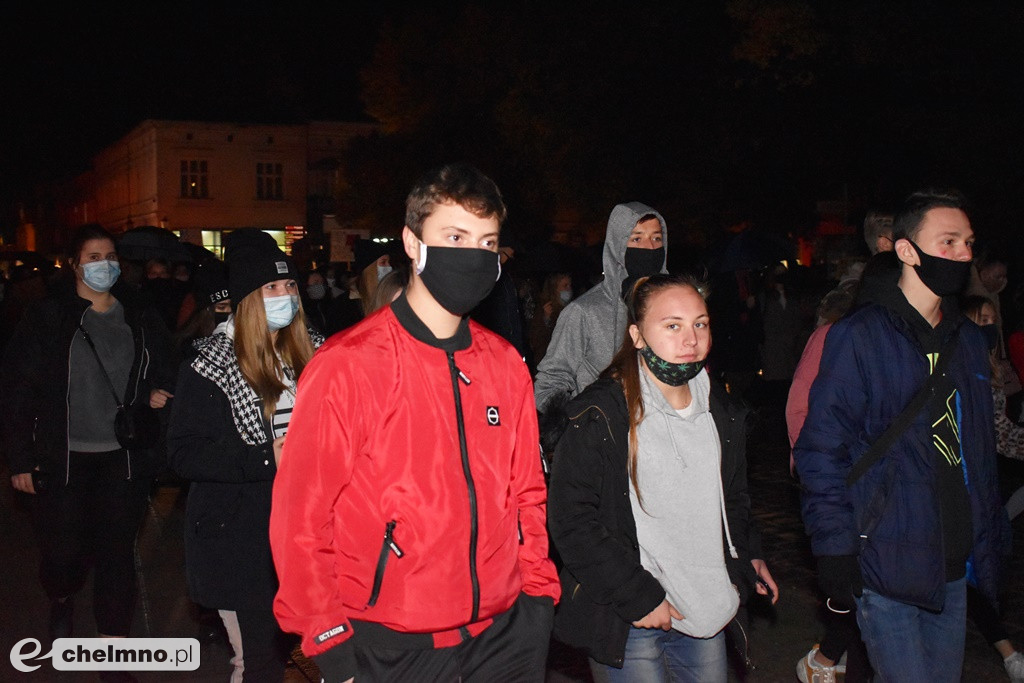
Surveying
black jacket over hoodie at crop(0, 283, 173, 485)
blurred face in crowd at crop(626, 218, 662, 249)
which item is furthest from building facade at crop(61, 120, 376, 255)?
blurred face in crowd at crop(626, 218, 662, 249)

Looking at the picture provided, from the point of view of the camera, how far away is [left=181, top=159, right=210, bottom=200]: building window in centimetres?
5375

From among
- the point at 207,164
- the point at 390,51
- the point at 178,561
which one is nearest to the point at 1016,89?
the point at 178,561

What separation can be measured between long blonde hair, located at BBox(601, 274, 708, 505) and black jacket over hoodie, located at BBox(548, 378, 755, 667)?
0.03 m

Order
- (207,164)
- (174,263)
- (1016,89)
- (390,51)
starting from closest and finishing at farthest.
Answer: (174,263), (1016,89), (390,51), (207,164)

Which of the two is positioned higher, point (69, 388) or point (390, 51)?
point (390, 51)

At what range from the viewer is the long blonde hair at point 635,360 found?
3.38 m

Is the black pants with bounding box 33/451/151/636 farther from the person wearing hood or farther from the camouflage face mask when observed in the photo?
the camouflage face mask

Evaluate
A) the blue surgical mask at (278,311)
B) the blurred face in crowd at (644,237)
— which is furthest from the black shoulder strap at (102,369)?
the blurred face in crowd at (644,237)

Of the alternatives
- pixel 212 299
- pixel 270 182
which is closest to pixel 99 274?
pixel 212 299

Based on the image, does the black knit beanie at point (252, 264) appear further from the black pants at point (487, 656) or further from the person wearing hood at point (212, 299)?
the black pants at point (487, 656)

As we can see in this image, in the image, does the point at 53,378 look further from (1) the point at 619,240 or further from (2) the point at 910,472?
(2) the point at 910,472

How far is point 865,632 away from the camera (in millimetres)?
3605

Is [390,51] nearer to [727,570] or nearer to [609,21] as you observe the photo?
[609,21]

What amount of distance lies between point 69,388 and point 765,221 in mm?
26123
